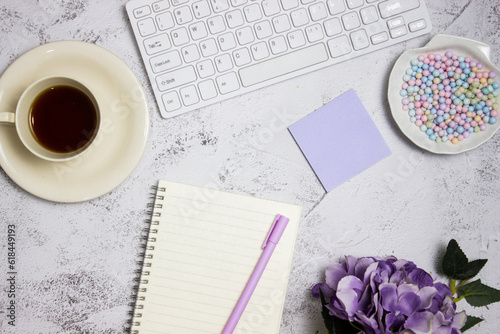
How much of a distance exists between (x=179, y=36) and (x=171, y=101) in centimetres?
9

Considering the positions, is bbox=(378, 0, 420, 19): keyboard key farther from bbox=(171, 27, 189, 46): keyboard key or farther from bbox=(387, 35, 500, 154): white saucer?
bbox=(171, 27, 189, 46): keyboard key

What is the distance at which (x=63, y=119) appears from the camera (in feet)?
1.90

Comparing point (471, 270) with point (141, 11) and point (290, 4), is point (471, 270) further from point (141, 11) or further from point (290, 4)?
point (141, 11)

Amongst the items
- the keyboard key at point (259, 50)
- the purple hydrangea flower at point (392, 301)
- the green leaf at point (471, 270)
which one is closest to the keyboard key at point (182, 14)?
the keyboard key at point (259, 50)

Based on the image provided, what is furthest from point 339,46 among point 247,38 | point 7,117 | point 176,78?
point 7,117

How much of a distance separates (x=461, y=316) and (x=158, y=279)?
1.33ft

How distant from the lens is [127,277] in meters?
0.62

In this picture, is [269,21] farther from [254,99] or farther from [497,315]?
[497,315]

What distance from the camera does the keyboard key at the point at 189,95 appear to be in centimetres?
60

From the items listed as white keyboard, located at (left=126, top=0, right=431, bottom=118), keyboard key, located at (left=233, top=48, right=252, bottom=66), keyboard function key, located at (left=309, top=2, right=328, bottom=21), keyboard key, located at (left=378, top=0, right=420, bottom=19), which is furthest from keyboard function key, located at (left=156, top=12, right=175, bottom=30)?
keyboard key, located at (left=378, top=0, right=420, bottom=19)

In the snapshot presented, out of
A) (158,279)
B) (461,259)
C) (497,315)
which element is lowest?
(497,315)

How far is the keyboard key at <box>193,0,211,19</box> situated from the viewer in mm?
601

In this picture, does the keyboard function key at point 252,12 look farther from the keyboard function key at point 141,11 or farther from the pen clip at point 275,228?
the pen clip at point 275,228

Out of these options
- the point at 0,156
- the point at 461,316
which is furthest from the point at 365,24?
the point at 0,156
